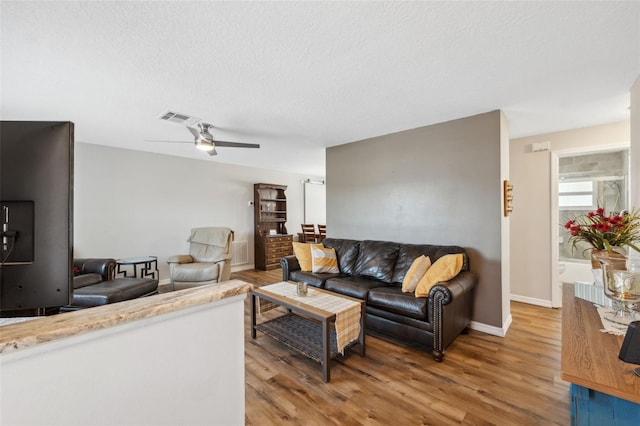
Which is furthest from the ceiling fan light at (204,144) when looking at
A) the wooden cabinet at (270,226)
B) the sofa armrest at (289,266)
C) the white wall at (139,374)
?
the wooden cabinet at (270,226)

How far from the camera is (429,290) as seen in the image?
2.42 m

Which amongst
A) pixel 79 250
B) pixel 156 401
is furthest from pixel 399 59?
pixel 79 250

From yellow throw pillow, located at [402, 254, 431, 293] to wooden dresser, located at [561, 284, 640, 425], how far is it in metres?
1.44

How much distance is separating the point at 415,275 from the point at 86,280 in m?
3.73

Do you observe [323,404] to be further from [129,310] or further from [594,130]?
[594,130]

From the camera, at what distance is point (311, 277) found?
11.1 ft

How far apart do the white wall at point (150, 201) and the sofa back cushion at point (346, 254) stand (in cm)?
295

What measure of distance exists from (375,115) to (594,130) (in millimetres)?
2840

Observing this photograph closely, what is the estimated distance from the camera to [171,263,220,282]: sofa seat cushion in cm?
408

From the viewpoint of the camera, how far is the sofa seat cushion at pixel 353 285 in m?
2.82

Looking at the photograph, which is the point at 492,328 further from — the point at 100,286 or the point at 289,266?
the point at 100,286

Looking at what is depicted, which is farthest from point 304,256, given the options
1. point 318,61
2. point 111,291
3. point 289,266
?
point 318,61

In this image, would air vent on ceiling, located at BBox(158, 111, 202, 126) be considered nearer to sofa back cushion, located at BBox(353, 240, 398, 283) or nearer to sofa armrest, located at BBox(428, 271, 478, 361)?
sofa back cushion, located at BBox(353, 240, 398, 283)

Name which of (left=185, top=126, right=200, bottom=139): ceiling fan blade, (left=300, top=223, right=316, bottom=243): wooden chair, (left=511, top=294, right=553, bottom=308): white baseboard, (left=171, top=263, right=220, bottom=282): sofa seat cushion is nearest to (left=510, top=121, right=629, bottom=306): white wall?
(left=511, top=294, right=553, bottom=308): white baseboard
